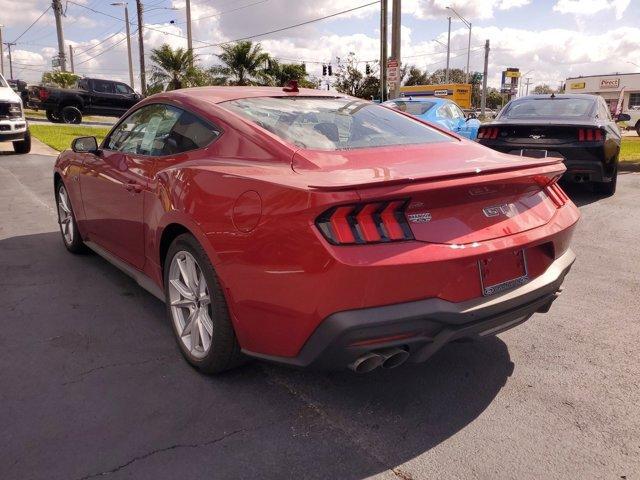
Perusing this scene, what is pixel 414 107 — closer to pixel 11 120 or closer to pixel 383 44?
pixel 383 44

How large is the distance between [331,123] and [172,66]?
32192mm

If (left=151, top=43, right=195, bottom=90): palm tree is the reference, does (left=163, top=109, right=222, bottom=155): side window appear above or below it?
below

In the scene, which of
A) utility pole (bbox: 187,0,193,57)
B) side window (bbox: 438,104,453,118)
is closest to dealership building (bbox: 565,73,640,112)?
utility pole (bbox: 187,0,193,57)

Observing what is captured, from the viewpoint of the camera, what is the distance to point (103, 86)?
79.6 ft

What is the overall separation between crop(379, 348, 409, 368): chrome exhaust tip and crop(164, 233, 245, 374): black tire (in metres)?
0.77

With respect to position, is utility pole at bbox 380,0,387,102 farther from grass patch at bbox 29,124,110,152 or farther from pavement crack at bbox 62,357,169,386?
pavement crack at bbox 62,357,169,386

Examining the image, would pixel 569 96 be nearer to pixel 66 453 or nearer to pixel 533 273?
pixel 533 273

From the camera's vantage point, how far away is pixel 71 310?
3.88 m

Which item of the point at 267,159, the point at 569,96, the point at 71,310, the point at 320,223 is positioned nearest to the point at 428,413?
the point at 320,223

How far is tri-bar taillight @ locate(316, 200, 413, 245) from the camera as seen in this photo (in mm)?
2211

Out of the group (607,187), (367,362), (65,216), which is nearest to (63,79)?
(65,216)

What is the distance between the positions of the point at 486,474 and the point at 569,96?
8117 mm

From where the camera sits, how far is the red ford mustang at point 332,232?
2.22m

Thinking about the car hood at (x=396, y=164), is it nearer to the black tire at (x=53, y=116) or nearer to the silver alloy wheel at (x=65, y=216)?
the silver alloy wheel at (x=65, y=216)
